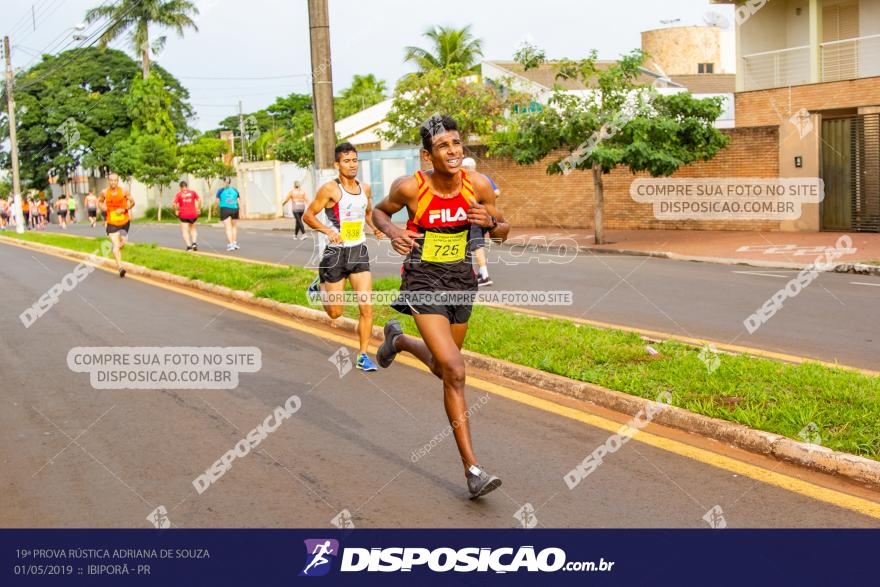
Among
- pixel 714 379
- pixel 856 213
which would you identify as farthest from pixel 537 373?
pixel 856 213

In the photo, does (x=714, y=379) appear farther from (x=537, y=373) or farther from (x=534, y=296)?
(x=534, y=296)

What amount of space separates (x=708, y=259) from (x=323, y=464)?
14037 millimetres

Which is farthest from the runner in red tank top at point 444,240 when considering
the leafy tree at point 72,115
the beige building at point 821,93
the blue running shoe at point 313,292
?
the leafy tree at point 72,115

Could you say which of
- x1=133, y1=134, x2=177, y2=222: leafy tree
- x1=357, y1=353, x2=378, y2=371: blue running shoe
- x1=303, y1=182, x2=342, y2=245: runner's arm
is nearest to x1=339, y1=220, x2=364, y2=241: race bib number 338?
x1=303, y1=182, x2=342, y2=245: runner's arm

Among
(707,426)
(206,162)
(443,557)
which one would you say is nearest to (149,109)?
(206,162)

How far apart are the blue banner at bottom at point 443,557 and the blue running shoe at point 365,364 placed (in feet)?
12.6

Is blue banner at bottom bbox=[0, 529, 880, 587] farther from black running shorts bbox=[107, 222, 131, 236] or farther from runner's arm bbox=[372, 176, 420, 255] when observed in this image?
black running shorts bbox=[107, 222, 131, 236]

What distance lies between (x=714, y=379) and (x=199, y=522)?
12.6ft

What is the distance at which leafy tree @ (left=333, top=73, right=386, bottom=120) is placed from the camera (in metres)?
60.0

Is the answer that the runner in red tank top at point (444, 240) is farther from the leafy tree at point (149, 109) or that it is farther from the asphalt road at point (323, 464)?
the leafy tree at point (149, 109)

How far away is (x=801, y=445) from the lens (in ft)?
18.0

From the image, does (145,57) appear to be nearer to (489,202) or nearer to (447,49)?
(447,49)

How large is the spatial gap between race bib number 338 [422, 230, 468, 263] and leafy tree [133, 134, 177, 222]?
1927 inches

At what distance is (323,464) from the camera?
5.78 metres
